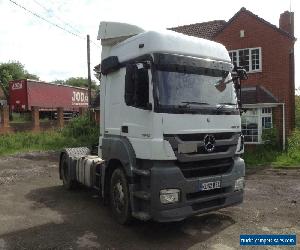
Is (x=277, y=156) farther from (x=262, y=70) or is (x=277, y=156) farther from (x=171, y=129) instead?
(x=171, y=129)

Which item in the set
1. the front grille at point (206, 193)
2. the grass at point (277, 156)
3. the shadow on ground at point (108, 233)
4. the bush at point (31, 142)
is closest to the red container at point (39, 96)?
the bush at point (31, 142)

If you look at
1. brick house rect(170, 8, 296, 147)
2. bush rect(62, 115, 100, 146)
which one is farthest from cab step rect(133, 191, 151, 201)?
bush rect(62, 115, 100, 146)

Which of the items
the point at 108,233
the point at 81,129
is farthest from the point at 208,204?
the point at 81,129

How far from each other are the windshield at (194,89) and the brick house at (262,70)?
44.1 feet

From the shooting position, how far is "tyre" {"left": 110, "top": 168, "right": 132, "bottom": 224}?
7.05 metres

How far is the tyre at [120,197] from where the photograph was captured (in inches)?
278

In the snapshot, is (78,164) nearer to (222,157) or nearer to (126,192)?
(126,192)

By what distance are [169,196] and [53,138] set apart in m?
22.1

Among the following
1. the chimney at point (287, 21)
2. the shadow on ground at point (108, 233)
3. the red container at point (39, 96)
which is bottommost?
the shadow on ground at point (108, 233)

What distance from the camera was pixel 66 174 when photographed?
11.1 meters

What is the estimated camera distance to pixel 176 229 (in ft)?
23.4

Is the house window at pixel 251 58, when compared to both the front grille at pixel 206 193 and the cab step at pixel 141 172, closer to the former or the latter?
the front grille at pixel 206 193

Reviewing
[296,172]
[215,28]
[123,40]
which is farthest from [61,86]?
[123,40]

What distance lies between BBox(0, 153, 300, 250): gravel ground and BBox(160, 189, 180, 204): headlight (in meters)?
0.78
